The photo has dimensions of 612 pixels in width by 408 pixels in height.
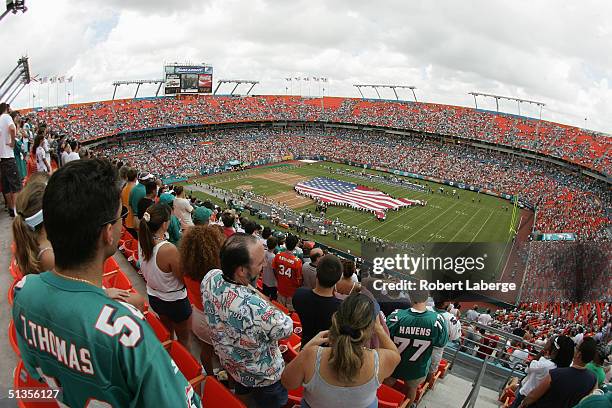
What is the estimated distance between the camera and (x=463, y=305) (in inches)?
935

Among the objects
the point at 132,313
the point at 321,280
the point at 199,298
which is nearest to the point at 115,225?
the point at 132,313

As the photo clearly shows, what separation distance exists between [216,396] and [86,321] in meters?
1.90

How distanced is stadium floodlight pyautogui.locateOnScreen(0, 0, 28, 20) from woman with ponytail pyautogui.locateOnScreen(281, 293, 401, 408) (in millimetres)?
16394

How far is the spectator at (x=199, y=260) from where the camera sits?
4.18 m

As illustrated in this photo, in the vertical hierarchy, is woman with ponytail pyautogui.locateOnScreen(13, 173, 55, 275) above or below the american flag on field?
above

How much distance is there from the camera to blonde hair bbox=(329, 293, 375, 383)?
268cm

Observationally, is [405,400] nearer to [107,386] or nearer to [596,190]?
[107,386]

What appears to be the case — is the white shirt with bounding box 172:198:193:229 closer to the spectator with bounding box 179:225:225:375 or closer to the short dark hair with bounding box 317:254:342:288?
the spectator with bounding box 179:225:225:375

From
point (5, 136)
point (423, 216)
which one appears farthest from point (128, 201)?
point (423, 216)

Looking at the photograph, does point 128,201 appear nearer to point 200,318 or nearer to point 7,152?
point 7,152

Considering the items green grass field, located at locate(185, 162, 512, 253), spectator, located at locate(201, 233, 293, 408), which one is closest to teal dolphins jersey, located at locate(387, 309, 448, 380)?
spectator, located at locate(201, 233, 293, 408)

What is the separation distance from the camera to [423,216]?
3947 centimetres

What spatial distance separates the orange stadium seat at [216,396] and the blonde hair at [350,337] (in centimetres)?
94

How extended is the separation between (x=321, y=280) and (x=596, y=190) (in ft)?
169
